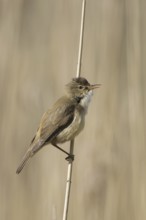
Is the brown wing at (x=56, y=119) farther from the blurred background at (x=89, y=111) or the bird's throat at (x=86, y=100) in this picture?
the blurred background at (x=89, y=111)

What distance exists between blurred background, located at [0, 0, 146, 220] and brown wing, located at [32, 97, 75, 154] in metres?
0.18

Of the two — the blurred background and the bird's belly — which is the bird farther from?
the blurred background

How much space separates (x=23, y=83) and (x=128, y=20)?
0.86 meters

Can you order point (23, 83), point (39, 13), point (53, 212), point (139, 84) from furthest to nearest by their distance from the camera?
point (39, 13)
point (23, 83)
point (139, 84)
point (53, 212)

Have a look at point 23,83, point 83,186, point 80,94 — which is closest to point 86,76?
point 80,94

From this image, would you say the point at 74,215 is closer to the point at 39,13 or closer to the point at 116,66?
the point at 116,66

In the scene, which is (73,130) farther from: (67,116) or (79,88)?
(79,88)

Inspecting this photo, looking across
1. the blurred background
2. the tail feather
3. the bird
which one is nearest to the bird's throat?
the bird

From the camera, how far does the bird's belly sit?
3153 mm

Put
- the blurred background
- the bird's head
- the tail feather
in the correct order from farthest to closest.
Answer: the bird's head < the blurred background < the tail feather

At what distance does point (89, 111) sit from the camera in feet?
11.3

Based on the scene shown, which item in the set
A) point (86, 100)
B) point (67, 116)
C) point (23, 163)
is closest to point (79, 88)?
point (86, 100)

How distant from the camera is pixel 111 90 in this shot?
329cm

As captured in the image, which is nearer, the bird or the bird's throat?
the bird
